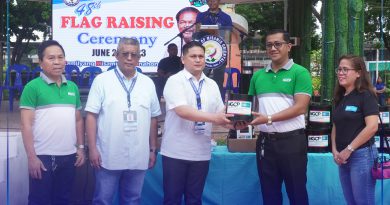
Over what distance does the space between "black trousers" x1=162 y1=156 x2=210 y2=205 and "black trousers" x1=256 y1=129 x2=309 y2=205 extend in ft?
1.45

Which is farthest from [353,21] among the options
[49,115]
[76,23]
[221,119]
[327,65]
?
[76,23]

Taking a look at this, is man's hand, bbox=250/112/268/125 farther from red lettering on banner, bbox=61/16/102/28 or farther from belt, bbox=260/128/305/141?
red lettering on banner, bbox=61/16/102/28

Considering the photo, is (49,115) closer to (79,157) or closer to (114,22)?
(79,157)

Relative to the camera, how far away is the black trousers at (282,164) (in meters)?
3.58

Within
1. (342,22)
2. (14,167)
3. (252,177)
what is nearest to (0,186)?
(14,167)

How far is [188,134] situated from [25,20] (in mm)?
20748

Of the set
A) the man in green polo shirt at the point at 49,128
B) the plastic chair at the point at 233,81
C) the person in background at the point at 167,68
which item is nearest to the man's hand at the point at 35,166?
the man in green polo shirt at the point at 49,128

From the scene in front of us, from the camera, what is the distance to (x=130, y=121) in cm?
348

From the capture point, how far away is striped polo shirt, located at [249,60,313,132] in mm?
3541

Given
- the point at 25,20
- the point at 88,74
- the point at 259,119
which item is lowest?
the point at 259,119

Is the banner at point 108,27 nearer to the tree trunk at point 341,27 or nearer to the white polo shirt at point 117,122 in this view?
the tree trunk at point 341,27

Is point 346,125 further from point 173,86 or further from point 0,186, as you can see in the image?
point 0,186

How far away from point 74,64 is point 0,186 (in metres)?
7.46

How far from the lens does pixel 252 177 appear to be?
4.46 meters
